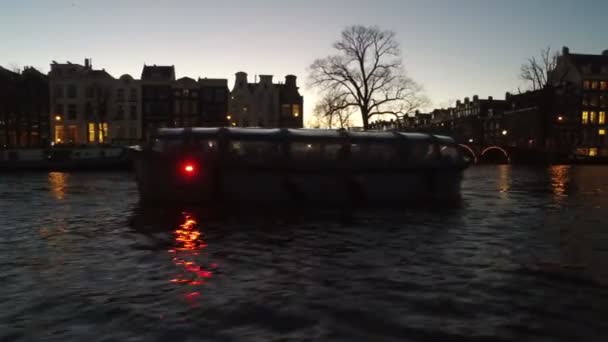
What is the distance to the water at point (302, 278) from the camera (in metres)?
6.81

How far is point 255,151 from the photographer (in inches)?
802

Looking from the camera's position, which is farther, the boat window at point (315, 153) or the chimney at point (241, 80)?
the chimney at point (241, 80)

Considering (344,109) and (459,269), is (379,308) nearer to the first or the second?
(459,269)

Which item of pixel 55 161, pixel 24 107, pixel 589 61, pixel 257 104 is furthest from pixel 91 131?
pixel 589 61

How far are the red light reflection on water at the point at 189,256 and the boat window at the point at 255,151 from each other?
14.8 feet

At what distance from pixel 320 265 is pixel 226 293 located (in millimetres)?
2541

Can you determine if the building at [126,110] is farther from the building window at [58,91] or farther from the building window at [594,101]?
the building window at [594,101]

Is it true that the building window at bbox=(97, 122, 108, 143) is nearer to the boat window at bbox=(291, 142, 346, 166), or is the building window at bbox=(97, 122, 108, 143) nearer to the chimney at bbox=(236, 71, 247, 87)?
the chimney at bbox=(236, 71, 247, 87)

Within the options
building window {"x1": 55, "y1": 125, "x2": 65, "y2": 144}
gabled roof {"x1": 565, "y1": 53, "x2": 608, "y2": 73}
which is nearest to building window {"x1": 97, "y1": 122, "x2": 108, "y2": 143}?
building window {"x1": 55, "y1": 125, "x2": 65, "y2": 144}

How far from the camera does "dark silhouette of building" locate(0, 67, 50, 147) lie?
74438 millimetres

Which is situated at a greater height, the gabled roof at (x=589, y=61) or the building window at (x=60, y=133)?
the gabled roof at (x=589, y=61)

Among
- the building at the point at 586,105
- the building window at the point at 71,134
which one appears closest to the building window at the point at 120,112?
the building window at the point at 71,134

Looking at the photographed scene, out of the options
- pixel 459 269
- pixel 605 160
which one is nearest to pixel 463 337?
pixel 459 269

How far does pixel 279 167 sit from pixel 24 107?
72.5m
